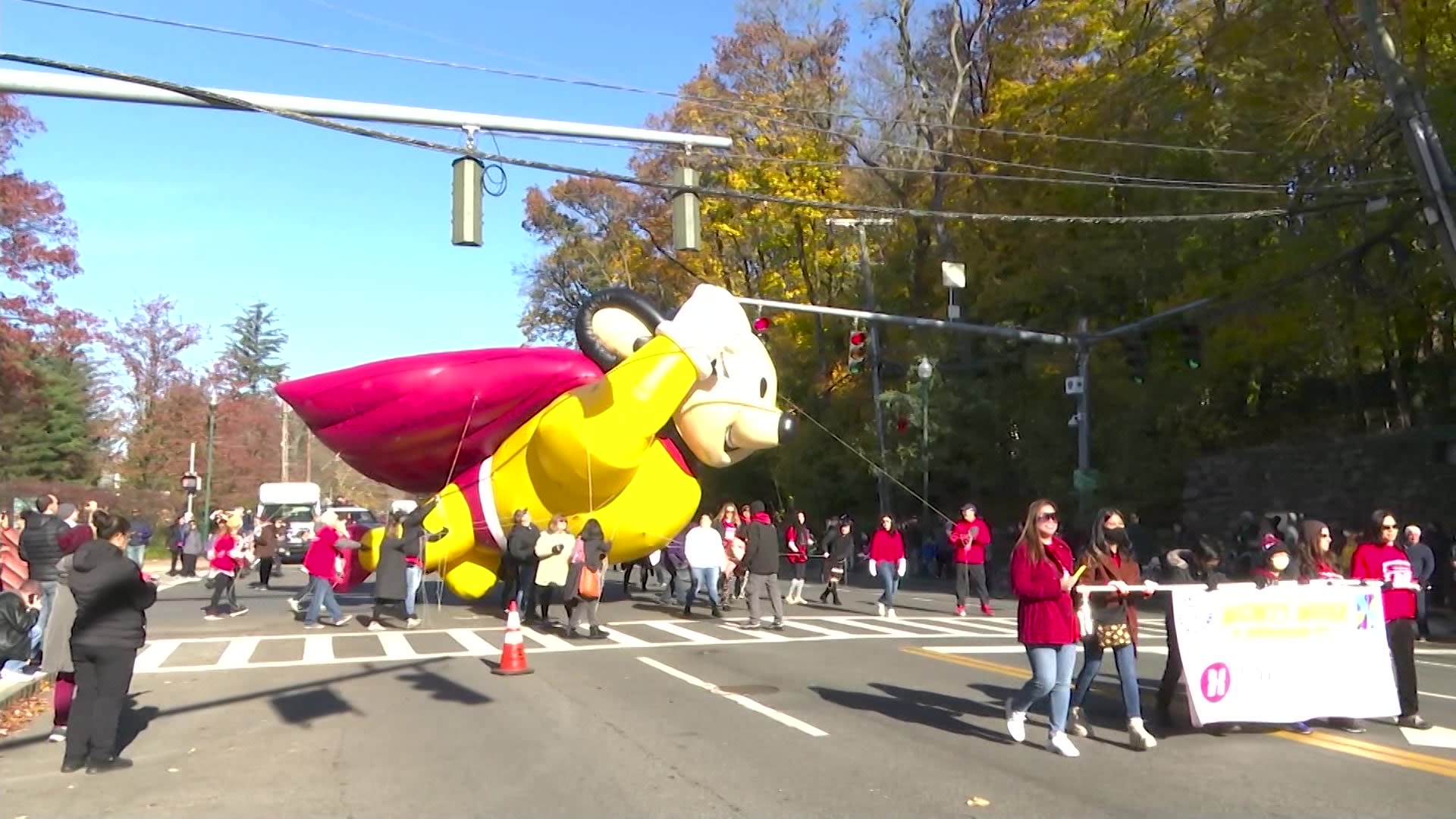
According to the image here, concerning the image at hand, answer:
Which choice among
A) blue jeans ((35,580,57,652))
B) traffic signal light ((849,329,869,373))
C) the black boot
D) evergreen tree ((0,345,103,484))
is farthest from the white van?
the black boot

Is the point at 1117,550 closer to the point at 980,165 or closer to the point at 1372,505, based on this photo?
the point at 1372,505

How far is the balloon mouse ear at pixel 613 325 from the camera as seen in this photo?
2012cm

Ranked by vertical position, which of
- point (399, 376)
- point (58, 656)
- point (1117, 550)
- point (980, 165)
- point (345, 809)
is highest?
point (980, 165)

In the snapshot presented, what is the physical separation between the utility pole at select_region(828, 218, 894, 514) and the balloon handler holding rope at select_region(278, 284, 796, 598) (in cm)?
1068

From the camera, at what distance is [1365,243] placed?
58.9 feet

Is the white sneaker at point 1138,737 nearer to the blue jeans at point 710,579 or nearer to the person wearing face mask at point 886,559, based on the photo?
the blue jeans at point 710,579

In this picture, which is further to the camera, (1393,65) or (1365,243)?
(1365,243)

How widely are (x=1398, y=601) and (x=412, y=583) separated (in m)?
13.3

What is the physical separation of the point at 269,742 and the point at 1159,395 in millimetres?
21468

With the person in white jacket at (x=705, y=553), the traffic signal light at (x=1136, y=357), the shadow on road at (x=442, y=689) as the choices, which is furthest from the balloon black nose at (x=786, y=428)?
the shadow on road at (x=442, y=689)

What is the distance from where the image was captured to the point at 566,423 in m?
18.1

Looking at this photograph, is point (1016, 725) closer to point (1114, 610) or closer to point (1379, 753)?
point (1114, 610)

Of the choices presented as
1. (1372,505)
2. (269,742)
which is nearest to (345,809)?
(269,742)

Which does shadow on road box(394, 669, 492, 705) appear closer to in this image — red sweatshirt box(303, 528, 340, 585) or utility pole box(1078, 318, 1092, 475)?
red sweatshirt box(303, 528, 340, 585)
